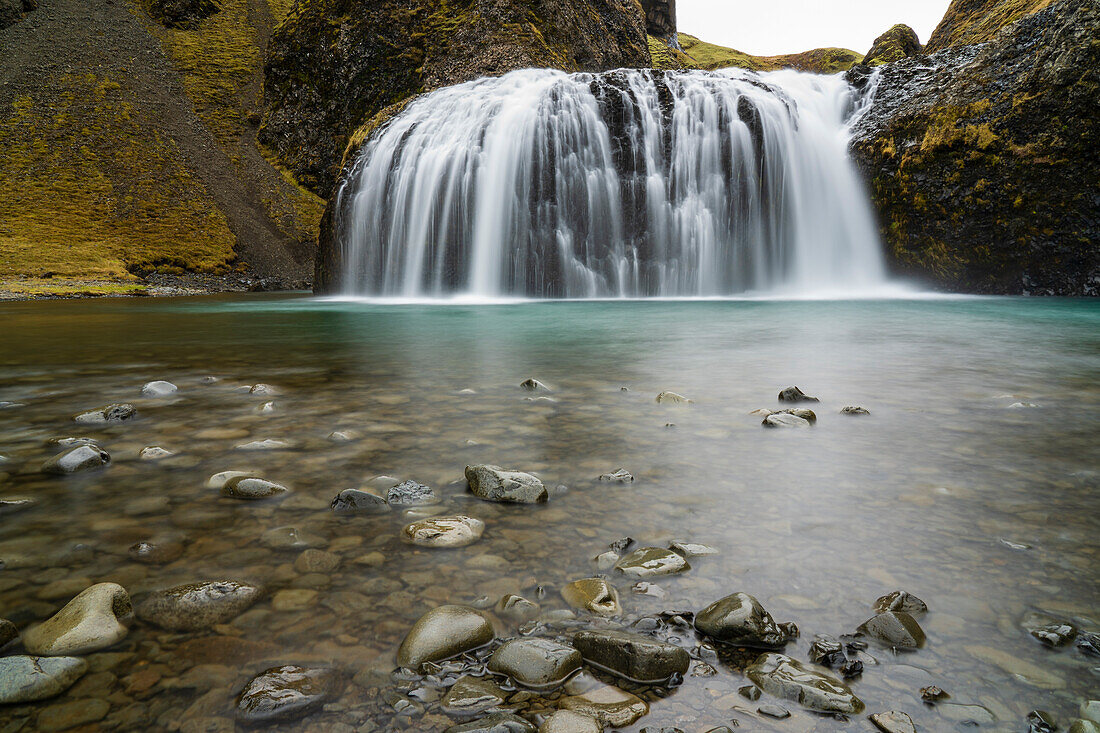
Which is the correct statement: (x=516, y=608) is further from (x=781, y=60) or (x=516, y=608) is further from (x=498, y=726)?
(x=781, y=60)

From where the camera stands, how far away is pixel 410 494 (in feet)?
7.58

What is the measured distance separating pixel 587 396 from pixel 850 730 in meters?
3.18

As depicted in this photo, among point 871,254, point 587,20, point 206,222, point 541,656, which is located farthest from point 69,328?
point 587,20

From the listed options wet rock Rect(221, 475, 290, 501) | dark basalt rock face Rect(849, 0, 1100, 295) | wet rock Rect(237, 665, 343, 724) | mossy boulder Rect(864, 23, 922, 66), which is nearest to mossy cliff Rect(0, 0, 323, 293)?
wet rock Rect(221, 475, 290, 501)

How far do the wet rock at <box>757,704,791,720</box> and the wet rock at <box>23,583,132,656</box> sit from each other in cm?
146

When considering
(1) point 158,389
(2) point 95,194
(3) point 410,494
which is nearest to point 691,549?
(3) point 410,494

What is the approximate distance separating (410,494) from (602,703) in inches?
51.6

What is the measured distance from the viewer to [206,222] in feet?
110

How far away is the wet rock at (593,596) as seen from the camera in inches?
60.6

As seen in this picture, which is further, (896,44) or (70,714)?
(896,44)

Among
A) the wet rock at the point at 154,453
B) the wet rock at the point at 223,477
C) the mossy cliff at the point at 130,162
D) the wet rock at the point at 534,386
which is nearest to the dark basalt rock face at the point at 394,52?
the mossy cliff at the point at 130,162

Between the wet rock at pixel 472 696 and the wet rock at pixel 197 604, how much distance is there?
A: 0.67 meters

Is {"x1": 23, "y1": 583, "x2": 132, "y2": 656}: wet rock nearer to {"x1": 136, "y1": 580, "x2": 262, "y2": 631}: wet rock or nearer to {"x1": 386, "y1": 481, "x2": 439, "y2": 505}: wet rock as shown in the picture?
{"x1": 136, "y1": 580, "x2": 262, "y2": 631}: wet rock

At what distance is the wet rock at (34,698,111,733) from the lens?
1.12 meters
